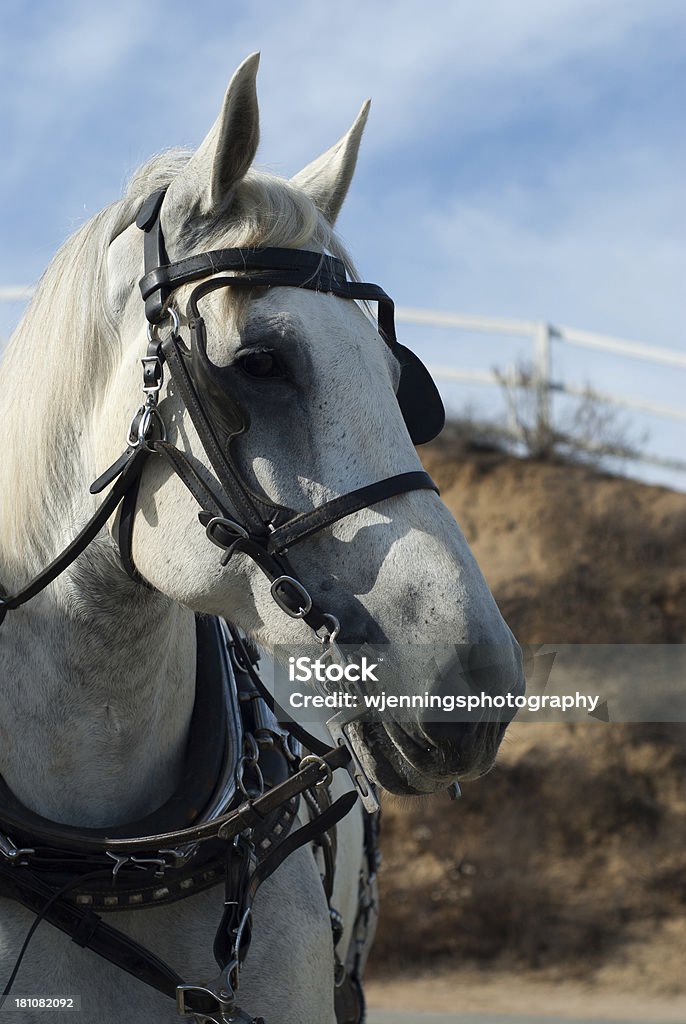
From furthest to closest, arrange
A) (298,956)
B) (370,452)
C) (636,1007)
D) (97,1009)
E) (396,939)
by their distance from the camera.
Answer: (396,939) < (636,1007) < (298,956) < (97,1009) < (370,452)

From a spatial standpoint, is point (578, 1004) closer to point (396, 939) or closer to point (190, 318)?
point (396, 939)

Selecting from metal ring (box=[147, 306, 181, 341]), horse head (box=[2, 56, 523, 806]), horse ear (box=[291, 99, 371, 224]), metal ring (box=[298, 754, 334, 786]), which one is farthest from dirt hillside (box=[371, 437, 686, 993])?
metal ring (box=[147, 306, 181, 341])

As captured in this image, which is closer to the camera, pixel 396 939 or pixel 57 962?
pixel 57 962

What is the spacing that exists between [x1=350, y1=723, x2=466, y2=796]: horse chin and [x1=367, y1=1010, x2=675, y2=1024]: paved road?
6.28 metres

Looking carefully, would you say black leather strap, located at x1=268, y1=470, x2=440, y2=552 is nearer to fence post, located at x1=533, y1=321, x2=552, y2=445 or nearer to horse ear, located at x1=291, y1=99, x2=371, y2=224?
horse ear, located at x1=291, y1=99, x2=371, y2=224

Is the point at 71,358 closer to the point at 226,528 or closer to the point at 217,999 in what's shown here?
the point at 226,528

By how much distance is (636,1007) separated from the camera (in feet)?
26.2

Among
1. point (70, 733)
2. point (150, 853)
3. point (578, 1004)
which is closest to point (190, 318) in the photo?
point (70, 733)

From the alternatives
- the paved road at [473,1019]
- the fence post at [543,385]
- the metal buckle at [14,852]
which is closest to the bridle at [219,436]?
the metal buckle at [14,852]

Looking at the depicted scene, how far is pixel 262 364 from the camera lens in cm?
190

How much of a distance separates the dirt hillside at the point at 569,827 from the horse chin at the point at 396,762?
7458mm

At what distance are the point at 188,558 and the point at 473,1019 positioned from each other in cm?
671

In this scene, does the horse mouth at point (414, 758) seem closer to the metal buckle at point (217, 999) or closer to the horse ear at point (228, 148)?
the metal buckle at point (217, 999)

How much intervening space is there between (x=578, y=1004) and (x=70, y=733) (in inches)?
285
